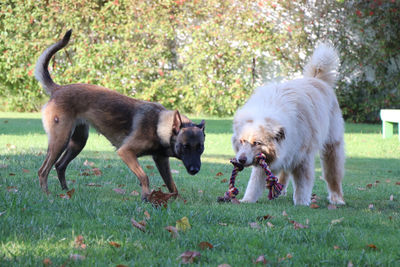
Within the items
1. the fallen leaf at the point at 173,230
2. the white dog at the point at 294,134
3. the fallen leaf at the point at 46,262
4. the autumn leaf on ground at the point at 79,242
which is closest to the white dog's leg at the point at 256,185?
the white dog at the point at 294,134

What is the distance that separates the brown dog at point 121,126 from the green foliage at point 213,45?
11.0 meters

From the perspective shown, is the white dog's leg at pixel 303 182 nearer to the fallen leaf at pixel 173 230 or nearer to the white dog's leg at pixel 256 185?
the white dog's leg at pixel 256 185

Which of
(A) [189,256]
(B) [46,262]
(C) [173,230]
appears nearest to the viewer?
(B) [46,262]

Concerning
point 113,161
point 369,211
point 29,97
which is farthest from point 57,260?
point 29,97

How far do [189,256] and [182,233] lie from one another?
0.53 m

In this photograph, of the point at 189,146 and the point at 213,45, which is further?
the point at 213,45

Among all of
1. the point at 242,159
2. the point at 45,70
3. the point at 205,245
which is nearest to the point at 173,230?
the point at 205,245

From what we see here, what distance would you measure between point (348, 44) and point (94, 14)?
8.00 metres

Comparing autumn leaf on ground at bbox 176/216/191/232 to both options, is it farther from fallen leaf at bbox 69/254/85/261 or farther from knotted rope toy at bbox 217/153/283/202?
knotted rope toy at bbox 217/153/283/202

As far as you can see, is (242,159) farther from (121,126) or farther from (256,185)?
(121,126)

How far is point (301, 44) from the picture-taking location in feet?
54.2

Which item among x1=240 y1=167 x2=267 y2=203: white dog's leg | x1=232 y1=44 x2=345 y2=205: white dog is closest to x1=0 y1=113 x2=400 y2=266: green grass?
x1=240 y1=167 x2=267 y2=203: white dog's leg

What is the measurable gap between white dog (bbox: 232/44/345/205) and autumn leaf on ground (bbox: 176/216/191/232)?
1427 mm

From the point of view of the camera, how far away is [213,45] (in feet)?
53.7
